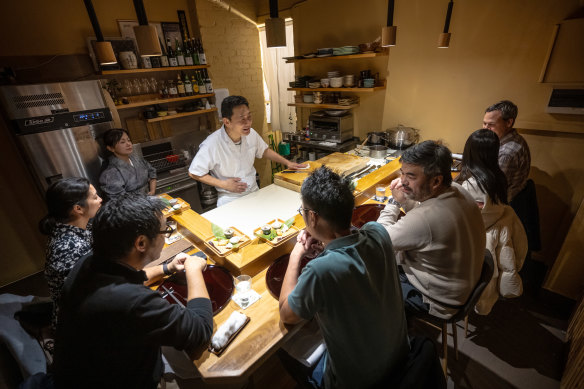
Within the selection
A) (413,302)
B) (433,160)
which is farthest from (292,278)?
(433,160)

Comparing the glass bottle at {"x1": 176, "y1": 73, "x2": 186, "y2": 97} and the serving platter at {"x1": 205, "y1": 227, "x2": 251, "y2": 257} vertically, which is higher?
the glass bottle at {"x1": 176, "y1": 73, "x2": 186, "y2": 97}

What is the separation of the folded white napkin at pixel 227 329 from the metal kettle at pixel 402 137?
3.29 m

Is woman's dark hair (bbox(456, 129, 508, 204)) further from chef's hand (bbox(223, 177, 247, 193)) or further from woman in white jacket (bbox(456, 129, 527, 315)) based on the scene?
chef's hand (bbox(223, 177, 247, 193))

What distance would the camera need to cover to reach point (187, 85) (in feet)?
14.5

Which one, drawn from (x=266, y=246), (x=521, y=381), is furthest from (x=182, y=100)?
(x=521, y=381)

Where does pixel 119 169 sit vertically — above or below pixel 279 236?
above

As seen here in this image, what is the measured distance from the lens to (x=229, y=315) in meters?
1.51

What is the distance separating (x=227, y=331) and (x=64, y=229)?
4.14 feet

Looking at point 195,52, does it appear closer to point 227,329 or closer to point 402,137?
point 402,137

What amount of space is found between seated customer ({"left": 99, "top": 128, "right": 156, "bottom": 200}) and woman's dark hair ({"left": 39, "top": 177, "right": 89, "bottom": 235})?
4.67 feet

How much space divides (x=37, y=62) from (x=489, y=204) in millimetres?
5169

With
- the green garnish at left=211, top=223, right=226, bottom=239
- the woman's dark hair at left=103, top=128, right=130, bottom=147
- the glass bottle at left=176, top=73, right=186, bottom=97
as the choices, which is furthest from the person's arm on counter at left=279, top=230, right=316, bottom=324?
the glass bottle at left=176, top=73, right=186, bottom=97

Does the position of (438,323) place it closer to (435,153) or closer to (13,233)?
(435,153)

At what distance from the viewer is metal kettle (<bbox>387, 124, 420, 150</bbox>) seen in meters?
3.88
